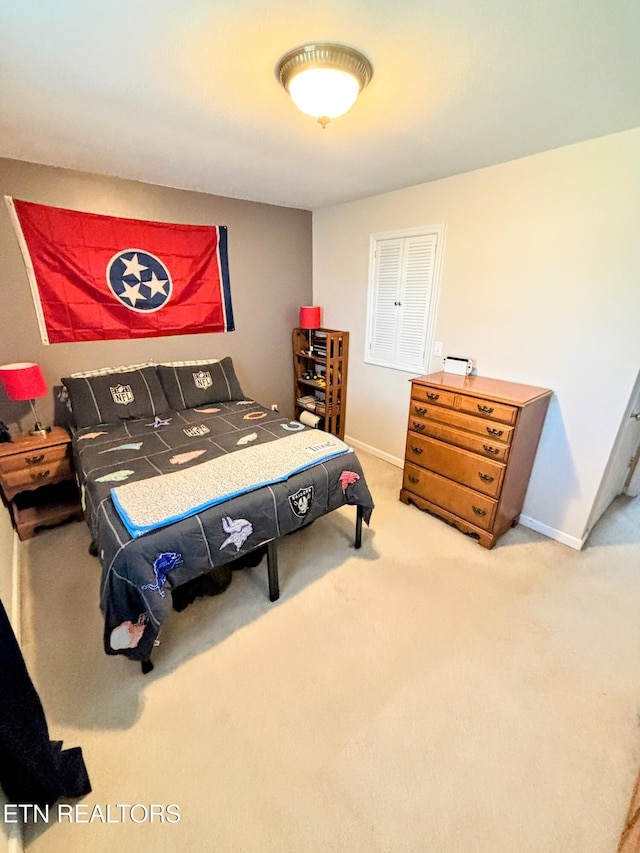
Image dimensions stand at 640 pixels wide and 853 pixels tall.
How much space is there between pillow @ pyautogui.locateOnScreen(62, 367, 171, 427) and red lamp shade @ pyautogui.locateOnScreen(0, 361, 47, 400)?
0.80ft

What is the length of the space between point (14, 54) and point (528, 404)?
266cm

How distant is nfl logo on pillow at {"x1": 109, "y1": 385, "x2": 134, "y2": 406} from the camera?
2.63 meters

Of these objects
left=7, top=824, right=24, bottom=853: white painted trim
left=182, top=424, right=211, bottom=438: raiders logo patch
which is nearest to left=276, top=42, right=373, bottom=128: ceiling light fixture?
left=182, top=424, right=211, bottom=438: raiders logo patch

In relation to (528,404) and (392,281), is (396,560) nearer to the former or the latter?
(528,404)

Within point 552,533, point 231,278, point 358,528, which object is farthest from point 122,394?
point 552,533

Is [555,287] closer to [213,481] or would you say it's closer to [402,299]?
[402,299]

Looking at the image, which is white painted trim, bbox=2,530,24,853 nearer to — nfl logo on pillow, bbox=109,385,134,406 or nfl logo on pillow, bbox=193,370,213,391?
nfl logo on pillow, bbox=109,385,134,406

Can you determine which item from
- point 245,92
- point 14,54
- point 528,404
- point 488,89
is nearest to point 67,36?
point 14,54

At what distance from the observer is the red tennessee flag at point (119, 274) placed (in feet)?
7.98

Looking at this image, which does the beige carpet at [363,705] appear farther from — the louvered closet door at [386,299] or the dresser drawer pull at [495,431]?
the louvered closet door at [386,299]

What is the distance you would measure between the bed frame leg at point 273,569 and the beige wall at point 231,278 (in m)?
2.07

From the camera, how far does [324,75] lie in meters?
1.24

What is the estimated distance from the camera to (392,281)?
3033 millimetres

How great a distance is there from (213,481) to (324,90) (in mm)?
1675
